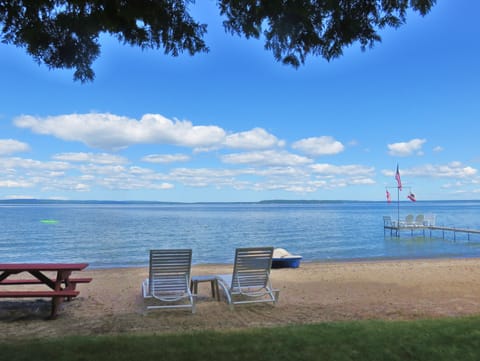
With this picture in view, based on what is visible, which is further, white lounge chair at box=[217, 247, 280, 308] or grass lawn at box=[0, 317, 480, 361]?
white lounge chair at box=[217, 247, 280, 308]

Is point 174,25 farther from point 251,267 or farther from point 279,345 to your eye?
point 251,267

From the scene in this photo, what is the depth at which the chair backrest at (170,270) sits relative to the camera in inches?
241

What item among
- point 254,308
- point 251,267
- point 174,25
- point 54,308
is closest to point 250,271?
point 251,267

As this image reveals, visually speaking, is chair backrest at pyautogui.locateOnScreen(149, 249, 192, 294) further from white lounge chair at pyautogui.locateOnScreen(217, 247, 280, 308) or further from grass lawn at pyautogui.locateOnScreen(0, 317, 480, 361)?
grass lawn at pyautogui.locateOnScreen(0, 317, 480, 361)

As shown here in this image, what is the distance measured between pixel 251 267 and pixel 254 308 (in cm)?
62

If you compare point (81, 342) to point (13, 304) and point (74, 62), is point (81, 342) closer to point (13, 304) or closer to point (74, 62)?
point (74, 62)

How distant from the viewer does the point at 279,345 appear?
368 cm

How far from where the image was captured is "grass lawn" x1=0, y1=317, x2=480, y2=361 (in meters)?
3.38

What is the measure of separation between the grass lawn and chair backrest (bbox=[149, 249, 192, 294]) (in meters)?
2.03

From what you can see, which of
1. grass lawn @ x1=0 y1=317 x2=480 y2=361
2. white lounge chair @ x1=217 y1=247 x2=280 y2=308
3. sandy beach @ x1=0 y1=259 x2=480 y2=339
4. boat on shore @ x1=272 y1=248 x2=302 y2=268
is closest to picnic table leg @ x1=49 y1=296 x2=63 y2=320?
sandy beach @ x1=0 y1=259 x2=480 y2=339

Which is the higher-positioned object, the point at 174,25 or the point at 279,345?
the point at 174,25

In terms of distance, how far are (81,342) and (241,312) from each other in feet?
8.97

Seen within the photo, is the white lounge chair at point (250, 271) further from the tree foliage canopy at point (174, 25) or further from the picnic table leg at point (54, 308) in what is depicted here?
the tree foliage canopy at point (174, 25)

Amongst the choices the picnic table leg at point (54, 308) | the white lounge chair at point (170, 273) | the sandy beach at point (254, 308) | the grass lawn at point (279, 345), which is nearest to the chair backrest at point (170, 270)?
the white lounge chair at point (170, 273)
